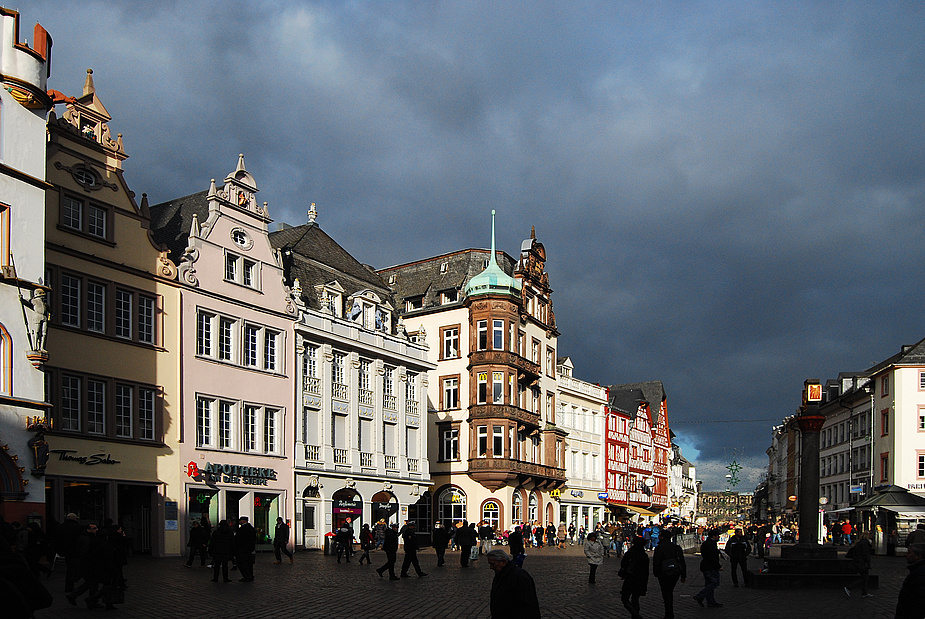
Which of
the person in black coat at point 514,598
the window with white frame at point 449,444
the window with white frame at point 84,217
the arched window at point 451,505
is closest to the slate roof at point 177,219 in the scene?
the window with white frame at point 84,217

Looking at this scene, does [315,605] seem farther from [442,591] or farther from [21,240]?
[21,240]

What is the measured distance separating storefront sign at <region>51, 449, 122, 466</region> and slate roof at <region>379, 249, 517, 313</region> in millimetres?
33697

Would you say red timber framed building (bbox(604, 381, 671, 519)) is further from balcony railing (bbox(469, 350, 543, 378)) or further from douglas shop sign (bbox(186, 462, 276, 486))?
douglas shop sign (bbox(186, 462, 276, 486))

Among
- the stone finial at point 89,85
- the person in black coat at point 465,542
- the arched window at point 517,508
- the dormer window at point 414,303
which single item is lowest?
the arched window at point 517,508

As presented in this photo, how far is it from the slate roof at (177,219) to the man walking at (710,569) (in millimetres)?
26987

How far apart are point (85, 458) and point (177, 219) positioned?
44.9ft

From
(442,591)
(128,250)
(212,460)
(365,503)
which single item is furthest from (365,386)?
(442,591)

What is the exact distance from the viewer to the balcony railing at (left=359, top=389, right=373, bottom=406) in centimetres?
5197

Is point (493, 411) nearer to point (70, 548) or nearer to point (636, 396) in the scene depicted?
point (636, 396)

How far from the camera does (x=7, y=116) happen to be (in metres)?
31.0

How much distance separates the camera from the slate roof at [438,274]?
6875cm

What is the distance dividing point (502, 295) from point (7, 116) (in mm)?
37514

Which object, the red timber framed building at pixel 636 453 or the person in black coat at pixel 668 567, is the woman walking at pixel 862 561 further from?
the red timber framed building at pixel 636 453

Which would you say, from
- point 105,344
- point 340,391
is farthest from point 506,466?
point 105,344
